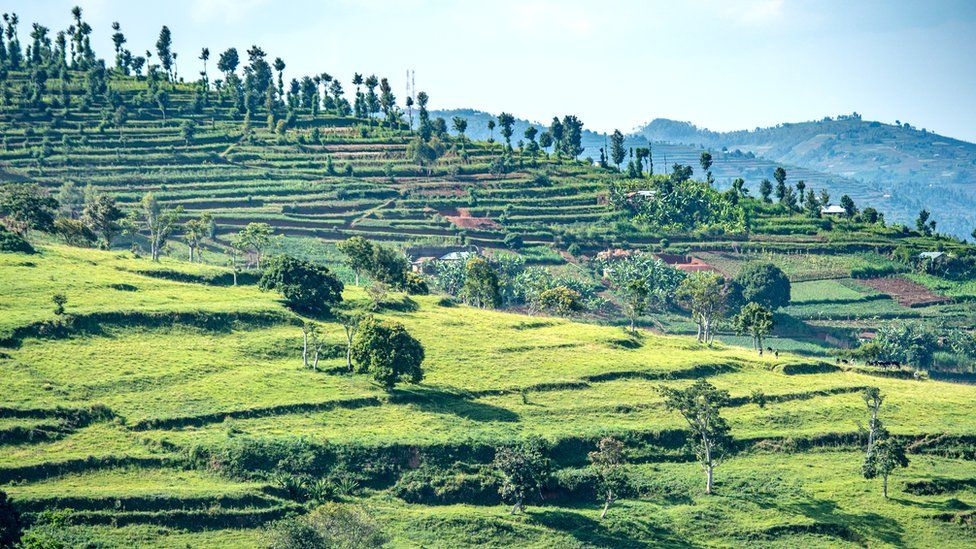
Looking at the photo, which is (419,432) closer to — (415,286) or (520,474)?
(520,474)

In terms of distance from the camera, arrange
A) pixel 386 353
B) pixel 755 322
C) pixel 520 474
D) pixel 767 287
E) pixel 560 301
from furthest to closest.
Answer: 1. pixel 767 287
2. pixel 560 301
3. pixel 755 322
4. pixel 386 353
5. pixel 520 474

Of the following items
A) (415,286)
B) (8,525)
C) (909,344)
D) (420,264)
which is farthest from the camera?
(420,264)

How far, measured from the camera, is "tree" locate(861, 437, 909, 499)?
93.2 meters

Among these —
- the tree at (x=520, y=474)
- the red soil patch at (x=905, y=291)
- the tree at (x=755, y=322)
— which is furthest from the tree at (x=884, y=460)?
the red soil patch at (x=905, y=291)

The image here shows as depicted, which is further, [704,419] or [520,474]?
[704,419]

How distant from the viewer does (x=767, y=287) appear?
580 feet

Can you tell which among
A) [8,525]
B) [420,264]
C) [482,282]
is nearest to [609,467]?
[8,525]

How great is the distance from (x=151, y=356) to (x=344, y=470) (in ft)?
93.0

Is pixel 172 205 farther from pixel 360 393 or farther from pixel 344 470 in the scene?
pixel 344 470

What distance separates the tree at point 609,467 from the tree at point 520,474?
5.06m

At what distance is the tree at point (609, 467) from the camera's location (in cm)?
8881

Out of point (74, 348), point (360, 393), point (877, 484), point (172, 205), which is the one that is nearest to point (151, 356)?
point (74, 348)

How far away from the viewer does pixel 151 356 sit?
341 feet

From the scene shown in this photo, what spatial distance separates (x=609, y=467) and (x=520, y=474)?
9.02m
